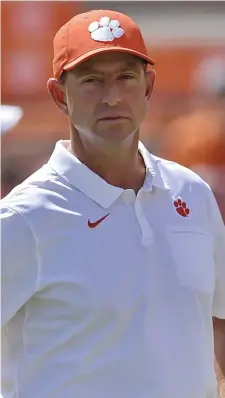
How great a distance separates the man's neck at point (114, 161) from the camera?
1703 millimetres

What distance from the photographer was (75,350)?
158 cm

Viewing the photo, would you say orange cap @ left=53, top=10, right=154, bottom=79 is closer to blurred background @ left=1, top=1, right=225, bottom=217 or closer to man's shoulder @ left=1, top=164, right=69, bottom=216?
man's shoulder @ left=1, top=164, right=69, bottom=216

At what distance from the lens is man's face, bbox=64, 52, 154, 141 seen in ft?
5.35

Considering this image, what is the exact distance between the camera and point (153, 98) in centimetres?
367

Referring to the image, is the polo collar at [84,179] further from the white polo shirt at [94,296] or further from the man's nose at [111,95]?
the man's nose at [111,95]

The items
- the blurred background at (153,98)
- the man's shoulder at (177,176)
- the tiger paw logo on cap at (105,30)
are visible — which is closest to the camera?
the tiger paw logo on cap at (105,30)

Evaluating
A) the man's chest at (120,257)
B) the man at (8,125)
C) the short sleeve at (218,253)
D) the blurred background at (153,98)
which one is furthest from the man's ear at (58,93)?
the man at (8,125)

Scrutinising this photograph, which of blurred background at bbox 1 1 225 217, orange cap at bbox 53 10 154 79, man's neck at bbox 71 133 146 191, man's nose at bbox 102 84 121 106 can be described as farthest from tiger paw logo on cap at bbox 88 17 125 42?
blurred background at bbox 1 1 225 217

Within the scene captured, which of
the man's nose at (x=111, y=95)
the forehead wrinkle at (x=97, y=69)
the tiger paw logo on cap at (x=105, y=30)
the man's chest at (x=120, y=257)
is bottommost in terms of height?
the man's chest at (x=120, y=257)

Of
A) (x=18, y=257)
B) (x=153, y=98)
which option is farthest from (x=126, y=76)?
(x=153, y=98)

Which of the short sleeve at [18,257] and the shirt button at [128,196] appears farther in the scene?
the shirt button at [128,196]

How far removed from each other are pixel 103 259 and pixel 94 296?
0.26 ft

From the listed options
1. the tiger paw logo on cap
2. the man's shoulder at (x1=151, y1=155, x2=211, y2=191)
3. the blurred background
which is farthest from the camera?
the blurred background

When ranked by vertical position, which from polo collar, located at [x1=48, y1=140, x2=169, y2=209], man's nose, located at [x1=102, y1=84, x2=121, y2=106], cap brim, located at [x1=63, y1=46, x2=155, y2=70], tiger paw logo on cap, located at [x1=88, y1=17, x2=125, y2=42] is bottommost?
polo collar, located at [x1=48, y1=140, x2=169, y2=209]
